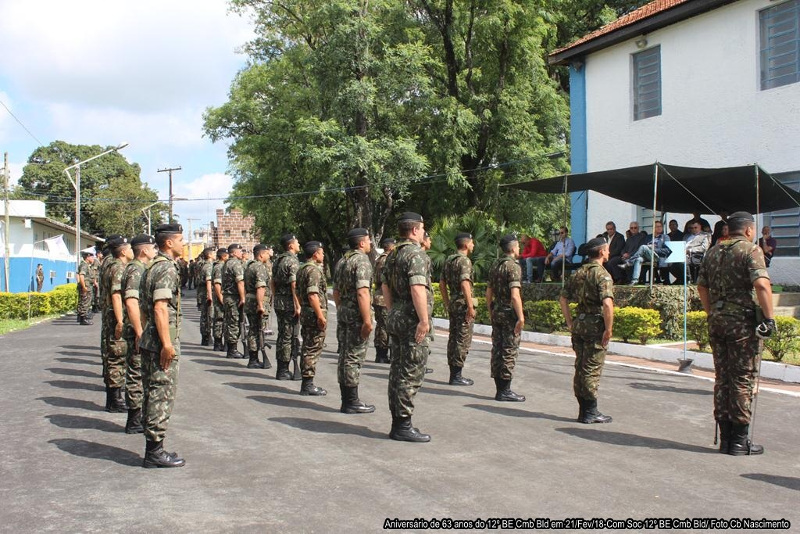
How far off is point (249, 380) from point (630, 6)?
26.8m

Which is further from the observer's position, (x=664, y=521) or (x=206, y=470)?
(x=206, y=470)

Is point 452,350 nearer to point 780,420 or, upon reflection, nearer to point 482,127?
point 780,420

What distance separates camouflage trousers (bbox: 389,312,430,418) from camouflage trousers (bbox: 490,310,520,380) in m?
2.10

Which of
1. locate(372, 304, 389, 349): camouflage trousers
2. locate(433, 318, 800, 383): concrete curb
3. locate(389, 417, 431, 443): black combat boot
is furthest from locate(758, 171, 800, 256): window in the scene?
locate(389, 417, 431, 443): black combat boot

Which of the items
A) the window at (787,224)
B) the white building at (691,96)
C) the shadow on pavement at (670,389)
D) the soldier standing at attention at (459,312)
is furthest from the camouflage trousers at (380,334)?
the window at (787,224)

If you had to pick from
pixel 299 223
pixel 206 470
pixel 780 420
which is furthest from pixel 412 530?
pixel 299 223

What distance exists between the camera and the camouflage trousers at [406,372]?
257 inches

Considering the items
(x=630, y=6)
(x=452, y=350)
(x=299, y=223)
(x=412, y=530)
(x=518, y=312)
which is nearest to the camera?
(x=412, y=530)

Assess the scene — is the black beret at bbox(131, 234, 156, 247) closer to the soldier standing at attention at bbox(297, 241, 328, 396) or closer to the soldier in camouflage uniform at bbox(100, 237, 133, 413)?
the soldier in camouflage uniform at bbox(100, 237, 133, 413)

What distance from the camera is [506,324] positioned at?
8.55m

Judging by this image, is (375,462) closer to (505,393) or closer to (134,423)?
(134,423)

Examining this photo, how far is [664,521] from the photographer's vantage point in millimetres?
4523

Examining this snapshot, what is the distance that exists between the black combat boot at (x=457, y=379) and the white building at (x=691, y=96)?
985 centimetres

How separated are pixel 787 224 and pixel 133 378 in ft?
46.8
